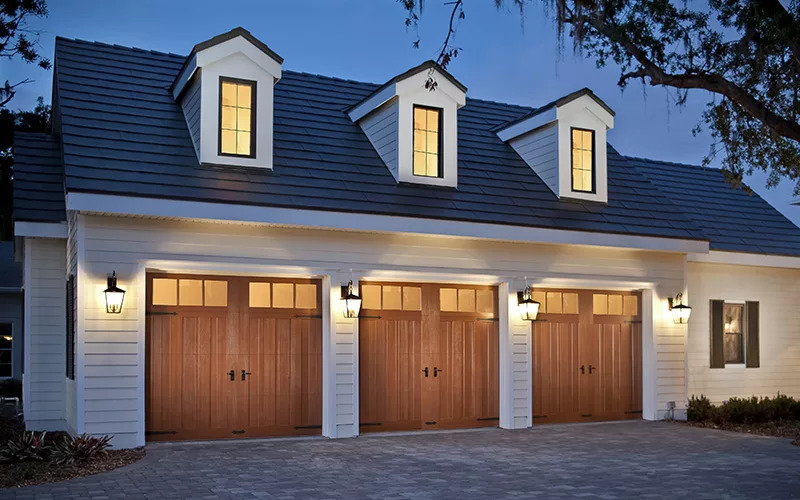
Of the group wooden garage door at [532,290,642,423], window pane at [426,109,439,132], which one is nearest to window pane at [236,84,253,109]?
window pane at [426,109,439,132]

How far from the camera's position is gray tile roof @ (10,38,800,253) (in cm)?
1220

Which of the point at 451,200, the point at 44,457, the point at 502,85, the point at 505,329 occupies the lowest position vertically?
the point at 44,457

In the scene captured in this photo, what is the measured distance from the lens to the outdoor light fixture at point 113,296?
1148cm

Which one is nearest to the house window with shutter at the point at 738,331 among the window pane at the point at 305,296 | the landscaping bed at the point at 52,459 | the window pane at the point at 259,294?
the window pane at the point at 305,296

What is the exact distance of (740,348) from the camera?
1825cm

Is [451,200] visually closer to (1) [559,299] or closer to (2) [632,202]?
(1) [559,299]

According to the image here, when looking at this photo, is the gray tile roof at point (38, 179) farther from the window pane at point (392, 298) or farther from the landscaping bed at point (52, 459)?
the window pane at point (392, 298)

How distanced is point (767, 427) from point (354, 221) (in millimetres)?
8200

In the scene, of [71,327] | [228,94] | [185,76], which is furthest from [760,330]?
[71,327]

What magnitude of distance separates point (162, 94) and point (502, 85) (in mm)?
79957

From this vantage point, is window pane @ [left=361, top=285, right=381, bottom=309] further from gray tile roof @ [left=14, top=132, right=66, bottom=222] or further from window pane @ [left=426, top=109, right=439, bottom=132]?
gray tile roof @ [left=14, top=132, right=66, bottom=222]

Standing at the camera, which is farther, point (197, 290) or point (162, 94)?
point (162, 94)

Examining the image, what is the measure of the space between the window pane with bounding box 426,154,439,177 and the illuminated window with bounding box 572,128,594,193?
112 inches

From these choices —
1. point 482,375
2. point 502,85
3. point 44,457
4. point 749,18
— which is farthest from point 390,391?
point 502,85
